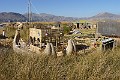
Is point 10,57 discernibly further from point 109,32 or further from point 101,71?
point 109,32

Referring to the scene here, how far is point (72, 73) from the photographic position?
5.34 meters

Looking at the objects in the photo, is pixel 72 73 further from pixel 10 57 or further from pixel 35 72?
pixel 10 57

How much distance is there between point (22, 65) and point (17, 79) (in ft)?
1.62

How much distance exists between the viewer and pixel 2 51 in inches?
256

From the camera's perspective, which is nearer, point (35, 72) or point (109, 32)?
point (35, 72)

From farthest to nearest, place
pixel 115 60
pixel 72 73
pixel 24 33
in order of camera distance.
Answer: pixel 24 33
pixel 115 60
pixel 72 73

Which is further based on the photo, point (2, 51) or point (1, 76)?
point (2, 51)

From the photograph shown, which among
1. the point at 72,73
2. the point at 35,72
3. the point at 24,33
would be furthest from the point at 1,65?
the point at 24,33

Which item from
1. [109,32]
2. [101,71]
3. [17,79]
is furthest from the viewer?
[109,32]

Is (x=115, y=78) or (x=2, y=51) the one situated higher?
(x=2, y=51)

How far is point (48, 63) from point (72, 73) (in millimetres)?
806

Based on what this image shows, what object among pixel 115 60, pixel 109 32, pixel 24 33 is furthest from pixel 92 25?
pixel 115 60

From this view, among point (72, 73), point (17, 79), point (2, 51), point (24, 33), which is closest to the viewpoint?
point (17, 79)

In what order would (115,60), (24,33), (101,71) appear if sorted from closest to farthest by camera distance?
(101,71) → (115,60) → (24,33)
